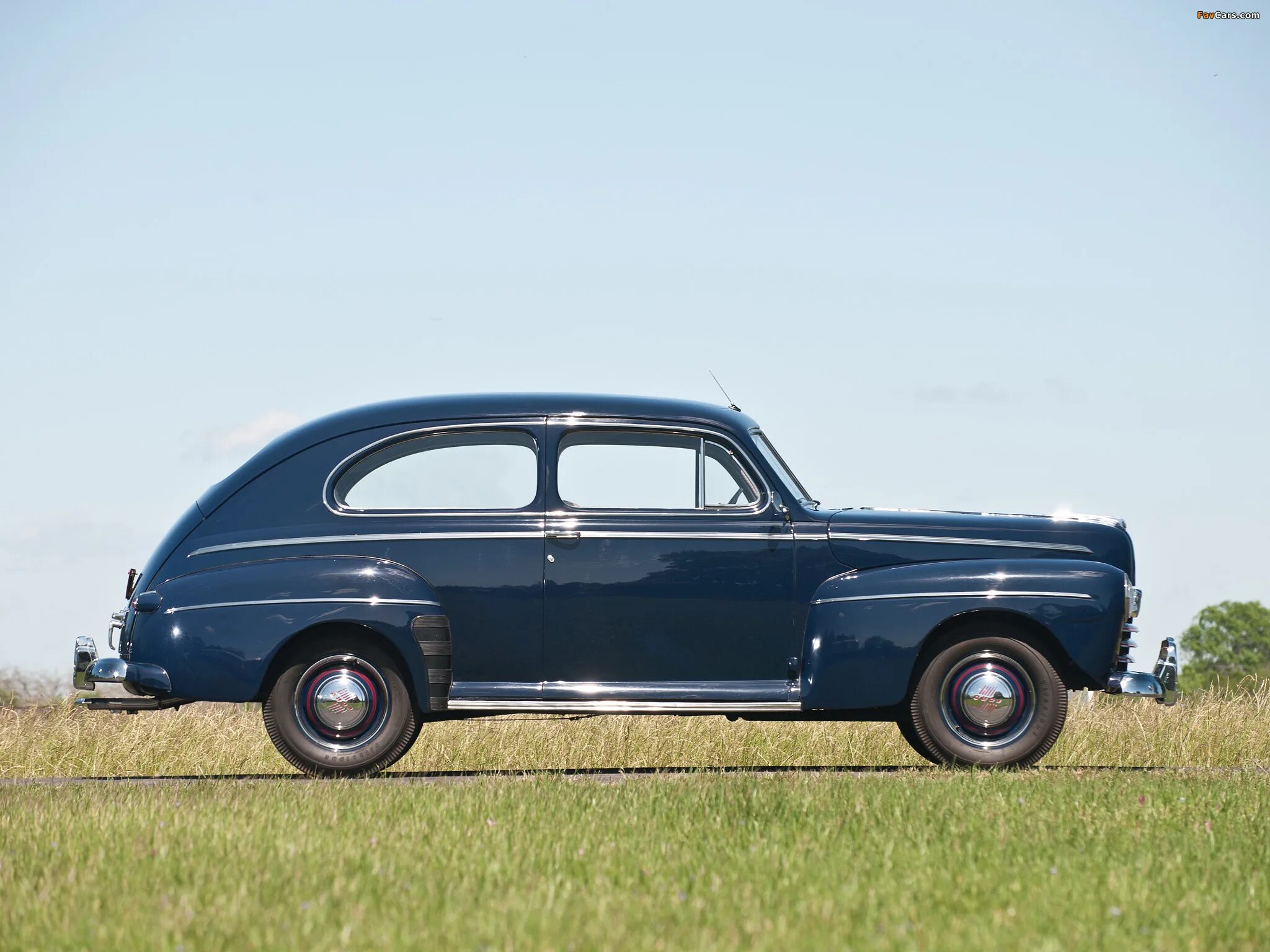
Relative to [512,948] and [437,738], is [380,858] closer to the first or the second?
[512,948]

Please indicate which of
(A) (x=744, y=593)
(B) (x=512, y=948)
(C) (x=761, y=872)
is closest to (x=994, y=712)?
(A) (x=744, y=593)

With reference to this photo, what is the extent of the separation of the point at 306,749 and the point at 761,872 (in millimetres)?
3739

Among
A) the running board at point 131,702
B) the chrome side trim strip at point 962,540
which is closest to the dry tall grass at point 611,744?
the running board at point 131,702

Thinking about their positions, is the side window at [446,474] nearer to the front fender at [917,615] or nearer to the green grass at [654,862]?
the green grass at [654,862]

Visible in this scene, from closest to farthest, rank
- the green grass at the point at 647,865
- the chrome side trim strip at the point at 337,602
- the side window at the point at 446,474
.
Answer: the green grass at the point at 647,865
the chrome side trim strip at the point at 337,602
the side window at the point at 446,474

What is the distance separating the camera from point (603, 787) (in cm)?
699

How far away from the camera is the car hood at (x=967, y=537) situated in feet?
26.7

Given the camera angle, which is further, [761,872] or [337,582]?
[337,582]

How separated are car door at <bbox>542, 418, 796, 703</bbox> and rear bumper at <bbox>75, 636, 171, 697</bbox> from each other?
2156 mm

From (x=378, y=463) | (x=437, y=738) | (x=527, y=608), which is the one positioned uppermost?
(x=378, y=463)

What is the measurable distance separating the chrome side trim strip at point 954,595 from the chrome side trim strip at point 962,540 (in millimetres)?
369

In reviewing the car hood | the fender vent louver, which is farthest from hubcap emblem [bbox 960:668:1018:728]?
the fender vent louver

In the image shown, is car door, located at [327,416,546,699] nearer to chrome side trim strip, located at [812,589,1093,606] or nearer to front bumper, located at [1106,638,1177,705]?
chrome side trim strip, located at [812,589,1093,606]

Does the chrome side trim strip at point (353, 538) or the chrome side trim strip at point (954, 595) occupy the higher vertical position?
the chrome side trim strip at point (353, 538)
